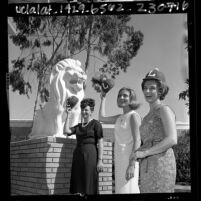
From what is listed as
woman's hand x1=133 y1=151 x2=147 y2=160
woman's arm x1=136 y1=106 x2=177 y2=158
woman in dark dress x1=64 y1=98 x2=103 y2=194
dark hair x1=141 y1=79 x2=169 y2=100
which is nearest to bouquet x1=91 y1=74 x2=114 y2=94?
woman in dark dress x1=64 y1=98 x2=103 y2=194

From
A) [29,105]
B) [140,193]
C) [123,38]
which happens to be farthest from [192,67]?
Answer: [29,105]

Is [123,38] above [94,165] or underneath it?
above

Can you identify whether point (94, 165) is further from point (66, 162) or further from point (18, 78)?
point (18, 78)

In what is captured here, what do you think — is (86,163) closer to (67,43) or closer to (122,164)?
(122,164)

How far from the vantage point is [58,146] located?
4059mm

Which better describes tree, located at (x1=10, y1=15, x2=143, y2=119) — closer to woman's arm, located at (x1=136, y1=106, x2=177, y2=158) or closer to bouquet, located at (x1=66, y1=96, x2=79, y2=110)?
bouquet, located at (x1=66, y1=96, x2=79, y2=110)

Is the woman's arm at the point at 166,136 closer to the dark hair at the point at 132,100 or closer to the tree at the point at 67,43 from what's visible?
the dark hair at the point at 132,100

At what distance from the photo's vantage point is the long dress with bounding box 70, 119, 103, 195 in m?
4.07

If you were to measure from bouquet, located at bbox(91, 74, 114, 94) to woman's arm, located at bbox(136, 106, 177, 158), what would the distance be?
62cm

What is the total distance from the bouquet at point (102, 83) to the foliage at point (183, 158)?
928 mm

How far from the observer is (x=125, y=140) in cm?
410

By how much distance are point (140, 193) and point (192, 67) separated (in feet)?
4.80

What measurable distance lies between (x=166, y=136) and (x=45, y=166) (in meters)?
1.33

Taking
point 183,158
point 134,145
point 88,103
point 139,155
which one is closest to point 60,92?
point 88,103
